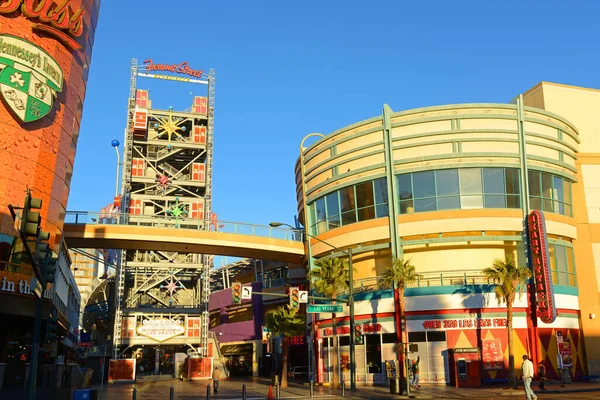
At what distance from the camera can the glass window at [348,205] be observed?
44312mm

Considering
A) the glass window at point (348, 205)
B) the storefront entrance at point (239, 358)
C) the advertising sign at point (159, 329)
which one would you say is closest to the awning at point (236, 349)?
the storefront entrance at point (239, 358)

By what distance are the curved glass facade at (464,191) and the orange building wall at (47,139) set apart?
2082 cm

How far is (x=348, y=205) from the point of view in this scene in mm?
44688

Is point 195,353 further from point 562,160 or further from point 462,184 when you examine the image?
point 562,160

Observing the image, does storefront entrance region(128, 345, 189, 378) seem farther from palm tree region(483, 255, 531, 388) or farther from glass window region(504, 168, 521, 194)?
glass window region(504, 168, 521, 194)

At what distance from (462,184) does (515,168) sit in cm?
388

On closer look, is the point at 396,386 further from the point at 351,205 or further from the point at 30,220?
the point at 30,220

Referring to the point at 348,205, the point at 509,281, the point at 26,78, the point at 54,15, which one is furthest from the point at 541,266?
the point at 54,15

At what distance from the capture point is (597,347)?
4138cm

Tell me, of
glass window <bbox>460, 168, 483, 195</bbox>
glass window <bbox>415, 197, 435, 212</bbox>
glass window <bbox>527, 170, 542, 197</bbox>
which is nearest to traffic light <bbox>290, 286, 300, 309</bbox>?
glass window <bbox>415, 197, 435, 212</bbox>

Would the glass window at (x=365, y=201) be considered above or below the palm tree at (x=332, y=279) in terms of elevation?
above

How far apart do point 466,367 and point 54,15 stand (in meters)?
33.7

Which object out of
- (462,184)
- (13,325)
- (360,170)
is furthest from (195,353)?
(462,184)

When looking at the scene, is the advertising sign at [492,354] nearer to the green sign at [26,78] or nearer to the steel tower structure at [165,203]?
the green sign at [26,78]
